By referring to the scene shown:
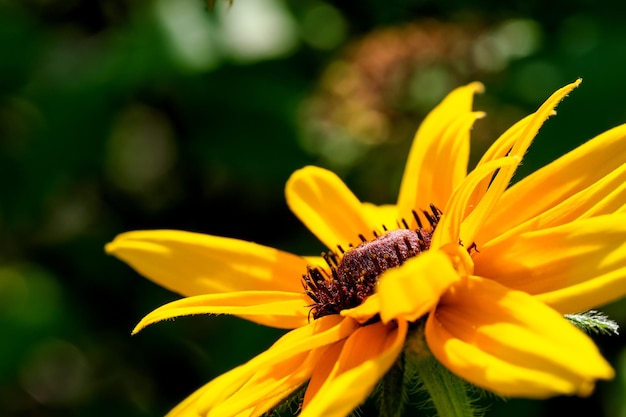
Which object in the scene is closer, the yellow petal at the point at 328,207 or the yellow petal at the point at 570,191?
the yellow petal at the point at 570,191

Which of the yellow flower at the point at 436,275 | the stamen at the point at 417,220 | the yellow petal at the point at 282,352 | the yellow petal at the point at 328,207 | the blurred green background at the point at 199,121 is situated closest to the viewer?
the yellow flower at the point at 436,275

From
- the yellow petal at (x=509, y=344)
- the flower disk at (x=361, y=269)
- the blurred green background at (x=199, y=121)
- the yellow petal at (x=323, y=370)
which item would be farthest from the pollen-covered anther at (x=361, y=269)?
the blurred green background at (x=199, y=121)

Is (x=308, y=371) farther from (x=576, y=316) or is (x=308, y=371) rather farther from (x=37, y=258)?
(x=37, y=258)

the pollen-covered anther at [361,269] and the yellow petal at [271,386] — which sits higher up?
the pollen-covered anther at [361,269]

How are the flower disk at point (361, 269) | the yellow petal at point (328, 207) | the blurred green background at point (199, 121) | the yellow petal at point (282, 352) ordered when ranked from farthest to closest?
1. the blurred green background at point (199, 121)
2. the yellow petal at point (328, 207)
3. the flower disk at point (361, 269)
4. the yellow petal at point (282, 352)

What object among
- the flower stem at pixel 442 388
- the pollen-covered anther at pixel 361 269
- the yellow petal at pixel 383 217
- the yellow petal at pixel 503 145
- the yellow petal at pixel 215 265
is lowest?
the flower stem at pixel 442 388

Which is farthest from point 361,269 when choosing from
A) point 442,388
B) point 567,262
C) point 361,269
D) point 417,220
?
point 567,262

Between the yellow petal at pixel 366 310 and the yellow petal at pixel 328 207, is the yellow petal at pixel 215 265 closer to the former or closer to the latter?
the yellow petal at pixel 328 207
